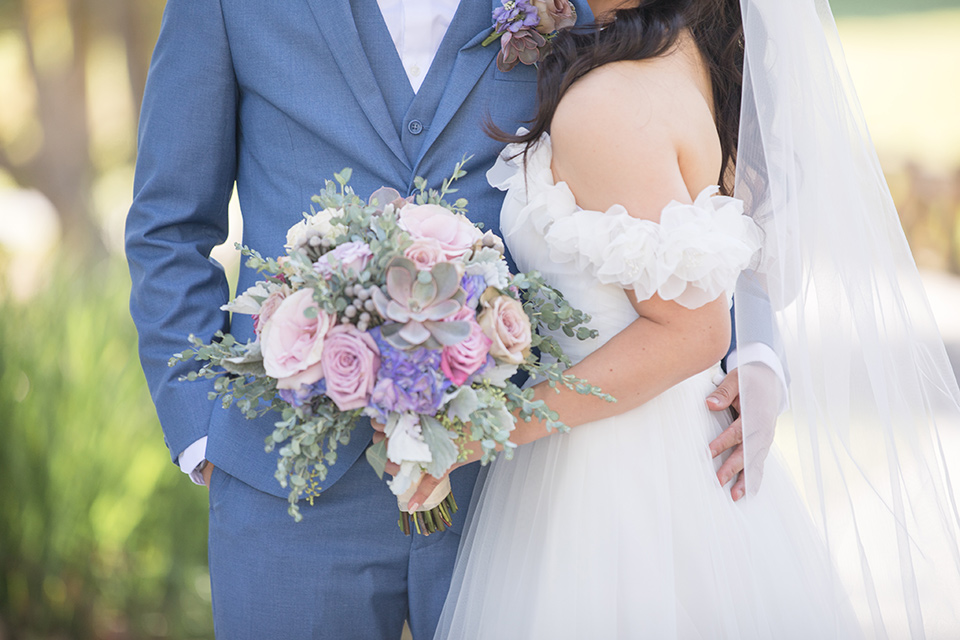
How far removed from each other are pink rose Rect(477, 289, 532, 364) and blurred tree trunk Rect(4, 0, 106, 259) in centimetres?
356

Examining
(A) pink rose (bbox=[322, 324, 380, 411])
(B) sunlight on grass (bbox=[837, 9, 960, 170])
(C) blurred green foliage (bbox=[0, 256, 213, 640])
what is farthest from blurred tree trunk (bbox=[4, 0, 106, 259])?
(B) sunlight on grass (bbox=[837, 9, 960, 170])

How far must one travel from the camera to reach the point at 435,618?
5.70 ft

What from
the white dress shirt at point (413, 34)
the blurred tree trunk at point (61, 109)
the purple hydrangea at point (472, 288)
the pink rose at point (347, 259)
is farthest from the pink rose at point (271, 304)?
the blurred tree trunk at point (61, 109)

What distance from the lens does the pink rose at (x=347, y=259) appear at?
1.27m

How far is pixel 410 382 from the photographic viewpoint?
123cm

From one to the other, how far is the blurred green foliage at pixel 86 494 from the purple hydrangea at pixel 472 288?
2.22 m

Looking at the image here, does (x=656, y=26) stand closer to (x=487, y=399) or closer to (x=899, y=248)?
(x=899, y=248)

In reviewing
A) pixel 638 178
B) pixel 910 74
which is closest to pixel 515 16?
pixel 638 178

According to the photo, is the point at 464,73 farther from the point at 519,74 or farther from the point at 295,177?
the point at 295,177

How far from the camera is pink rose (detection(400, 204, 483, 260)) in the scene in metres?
1.31

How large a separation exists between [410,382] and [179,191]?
900mm

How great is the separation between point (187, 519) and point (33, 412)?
0.71 m

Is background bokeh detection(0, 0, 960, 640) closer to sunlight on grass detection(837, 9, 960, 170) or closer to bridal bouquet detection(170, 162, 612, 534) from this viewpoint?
bridal bouquet detection(170, 162, 612, 534)

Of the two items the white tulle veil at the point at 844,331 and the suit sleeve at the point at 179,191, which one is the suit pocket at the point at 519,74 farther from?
the suit sleeve at the point at 179,191
